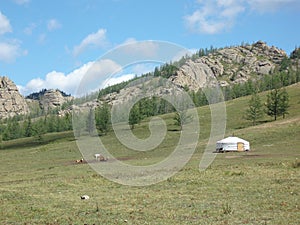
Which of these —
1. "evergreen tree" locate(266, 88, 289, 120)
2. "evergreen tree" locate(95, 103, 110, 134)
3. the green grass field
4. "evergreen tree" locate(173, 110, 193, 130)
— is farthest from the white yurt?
"evergreen tree" locate(95, 103, 110, 134)

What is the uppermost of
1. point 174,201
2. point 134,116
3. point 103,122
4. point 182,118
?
point 134,116

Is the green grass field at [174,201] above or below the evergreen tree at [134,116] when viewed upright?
below

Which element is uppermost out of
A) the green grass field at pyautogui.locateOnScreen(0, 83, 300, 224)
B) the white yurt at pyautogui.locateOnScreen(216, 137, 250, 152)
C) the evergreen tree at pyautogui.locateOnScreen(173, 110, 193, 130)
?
the evergreen tree at pyautogui.locateOnScreen(173, 110, 193, 130)

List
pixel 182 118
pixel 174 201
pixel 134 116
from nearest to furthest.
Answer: pixel 174 201
pixel 182 118
pixel 134 116

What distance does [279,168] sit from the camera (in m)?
37.3

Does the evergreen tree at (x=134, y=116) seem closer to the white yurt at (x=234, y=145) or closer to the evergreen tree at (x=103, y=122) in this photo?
the evergreen tree at (x=103, y=122)

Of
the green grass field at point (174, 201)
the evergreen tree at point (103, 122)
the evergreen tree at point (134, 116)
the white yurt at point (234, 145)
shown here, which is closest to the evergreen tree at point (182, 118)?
the evergreen tree at point (134, 116)

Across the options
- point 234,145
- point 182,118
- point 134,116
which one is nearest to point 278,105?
point 182,118

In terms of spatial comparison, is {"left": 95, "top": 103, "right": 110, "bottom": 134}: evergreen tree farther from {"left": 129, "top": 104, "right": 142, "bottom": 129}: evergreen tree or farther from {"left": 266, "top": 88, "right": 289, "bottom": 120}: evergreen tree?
{"left": 266, "top": 88, "right": 289, "bottom": 120}: evergreen tree

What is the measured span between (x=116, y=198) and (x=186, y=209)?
20.4 ft

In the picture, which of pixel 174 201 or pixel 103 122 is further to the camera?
pixel 103 122

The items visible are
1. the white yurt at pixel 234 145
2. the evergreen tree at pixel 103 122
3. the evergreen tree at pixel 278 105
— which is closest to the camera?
the white yurt at pixel 234 145

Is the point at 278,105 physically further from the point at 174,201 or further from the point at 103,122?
the point at 174,201

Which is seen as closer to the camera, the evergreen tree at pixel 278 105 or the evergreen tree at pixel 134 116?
the evergreen tree at pixel 278 105
